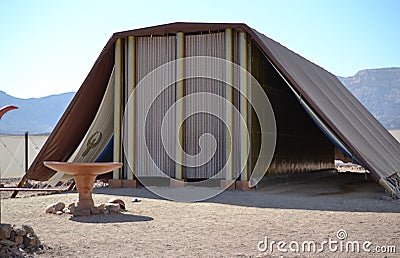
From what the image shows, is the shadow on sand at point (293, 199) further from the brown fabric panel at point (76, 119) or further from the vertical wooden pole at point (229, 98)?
the brown fabric panel at point (76, 119)

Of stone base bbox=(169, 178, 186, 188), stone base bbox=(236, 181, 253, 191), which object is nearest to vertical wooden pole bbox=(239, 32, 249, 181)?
stone base bbox=(236, 181, 253, 191)

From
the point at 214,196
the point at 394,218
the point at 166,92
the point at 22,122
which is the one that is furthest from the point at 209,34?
the point at 22,122

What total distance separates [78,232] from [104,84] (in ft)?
22.4

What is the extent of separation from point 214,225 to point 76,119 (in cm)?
636

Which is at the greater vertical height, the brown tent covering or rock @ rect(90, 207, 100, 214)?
the brown tent covering

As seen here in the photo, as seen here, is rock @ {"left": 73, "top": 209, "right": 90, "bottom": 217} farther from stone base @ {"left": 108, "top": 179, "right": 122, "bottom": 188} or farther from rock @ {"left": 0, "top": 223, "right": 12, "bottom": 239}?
stone base @ {"left": 108, "top": 179, "right": 122, "bottom": 188}

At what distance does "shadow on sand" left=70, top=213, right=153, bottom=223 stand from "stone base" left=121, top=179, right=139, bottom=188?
13.8 ft

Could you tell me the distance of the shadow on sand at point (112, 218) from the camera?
729 centimetres

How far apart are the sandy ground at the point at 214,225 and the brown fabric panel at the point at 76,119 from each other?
1.92m

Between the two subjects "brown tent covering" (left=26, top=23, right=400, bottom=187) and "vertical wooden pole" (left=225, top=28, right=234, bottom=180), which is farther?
"vertical wooden pole" (left=225, top=28, right=234, bottom=180)

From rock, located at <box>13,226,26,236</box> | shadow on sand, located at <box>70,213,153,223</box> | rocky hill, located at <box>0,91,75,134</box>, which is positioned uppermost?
Answer: rocky hill, located at <box>0,91,75,134</box>

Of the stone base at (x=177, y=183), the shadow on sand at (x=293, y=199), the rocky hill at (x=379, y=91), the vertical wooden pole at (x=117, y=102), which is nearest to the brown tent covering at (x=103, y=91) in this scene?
the vertical wooden pole at (x=117, y=102)

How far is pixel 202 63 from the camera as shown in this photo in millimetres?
12117

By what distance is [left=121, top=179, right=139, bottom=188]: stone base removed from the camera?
1213 centimetres
